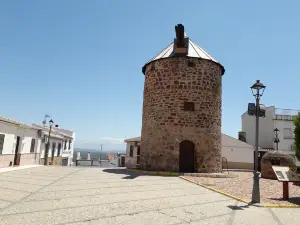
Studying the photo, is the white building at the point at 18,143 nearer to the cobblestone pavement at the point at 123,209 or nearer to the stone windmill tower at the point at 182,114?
the cobblestone pavement at the point at 123,209

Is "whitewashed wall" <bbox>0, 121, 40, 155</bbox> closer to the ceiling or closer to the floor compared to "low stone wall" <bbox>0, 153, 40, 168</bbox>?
closer to the ceiling

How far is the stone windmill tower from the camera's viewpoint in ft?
46.3

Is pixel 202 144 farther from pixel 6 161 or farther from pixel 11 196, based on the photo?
pixel 6 161

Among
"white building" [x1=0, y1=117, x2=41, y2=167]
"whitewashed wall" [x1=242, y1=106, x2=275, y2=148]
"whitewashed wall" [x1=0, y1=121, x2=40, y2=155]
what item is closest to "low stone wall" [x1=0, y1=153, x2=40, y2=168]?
"white building" [x1=0, y1=117, x2=41, y2=167]

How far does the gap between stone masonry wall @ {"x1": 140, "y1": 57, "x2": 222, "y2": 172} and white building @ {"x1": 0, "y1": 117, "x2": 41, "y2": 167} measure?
26.9ft

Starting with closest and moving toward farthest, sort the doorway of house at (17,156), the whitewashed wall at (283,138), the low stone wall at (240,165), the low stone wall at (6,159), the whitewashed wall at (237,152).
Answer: the low stone wall at (6,159) → the doorway of house at (17,156) → the low stone wall at (240,165) → the whitewashed wall at (237,152) → the whitewashed wall at (283,138)

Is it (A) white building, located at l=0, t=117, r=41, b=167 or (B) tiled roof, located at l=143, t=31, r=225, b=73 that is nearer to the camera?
(A) white building, located at l=0, t=117, r=41, b=167

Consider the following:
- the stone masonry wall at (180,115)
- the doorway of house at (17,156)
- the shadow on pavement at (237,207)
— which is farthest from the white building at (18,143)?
the shadow on pavement at (237,207)

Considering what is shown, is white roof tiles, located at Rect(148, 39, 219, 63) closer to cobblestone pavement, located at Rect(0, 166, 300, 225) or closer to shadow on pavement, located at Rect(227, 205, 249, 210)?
cobblestone pavement, located at Rect(0, 166, 300, 225)

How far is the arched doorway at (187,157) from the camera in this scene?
46.5 ft

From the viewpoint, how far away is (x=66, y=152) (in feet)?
115

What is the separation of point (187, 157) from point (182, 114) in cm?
259

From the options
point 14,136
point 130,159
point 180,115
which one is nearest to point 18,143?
point 14,136

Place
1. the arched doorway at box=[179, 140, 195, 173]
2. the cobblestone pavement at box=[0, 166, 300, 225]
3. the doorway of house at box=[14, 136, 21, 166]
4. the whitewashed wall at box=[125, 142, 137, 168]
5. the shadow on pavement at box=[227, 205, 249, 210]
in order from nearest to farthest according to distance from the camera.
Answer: the cobblestone pavement at box=[0, 166, 300, 225], the shadow on pavement at box=[227, 205, 249, 210], the arched doorway at box=[179, 140, 195, 173], the doorway of house at box=[14, 136, 21, 166], the whitewashed wall at box=[125, 142, 137, 168]
